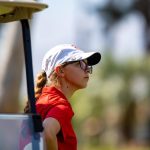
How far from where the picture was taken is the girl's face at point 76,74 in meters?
6.70

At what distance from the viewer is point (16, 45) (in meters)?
19.7

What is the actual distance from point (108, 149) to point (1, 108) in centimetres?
1710

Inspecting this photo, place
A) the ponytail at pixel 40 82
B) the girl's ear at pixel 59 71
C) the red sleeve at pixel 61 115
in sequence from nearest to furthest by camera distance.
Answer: the red sleeve at pixel 61 115, the girl's ear at pixel 59 71, the ponytail at pixel 40 82

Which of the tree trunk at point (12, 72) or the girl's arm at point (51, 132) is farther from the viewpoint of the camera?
the tree trunk at point (12, 72)

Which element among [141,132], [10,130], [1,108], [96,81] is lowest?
[141,132]

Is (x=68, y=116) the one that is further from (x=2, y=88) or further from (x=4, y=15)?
(x=2, y=88)

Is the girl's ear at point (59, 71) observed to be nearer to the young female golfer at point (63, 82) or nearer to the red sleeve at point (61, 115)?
the young female golfer at point (63, 82)

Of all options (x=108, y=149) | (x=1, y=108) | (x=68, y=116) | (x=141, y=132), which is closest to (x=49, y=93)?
(x=68, y=116)

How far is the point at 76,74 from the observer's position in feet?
22.0

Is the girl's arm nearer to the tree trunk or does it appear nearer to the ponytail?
the ponytail

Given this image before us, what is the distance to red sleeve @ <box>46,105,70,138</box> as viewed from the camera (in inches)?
251

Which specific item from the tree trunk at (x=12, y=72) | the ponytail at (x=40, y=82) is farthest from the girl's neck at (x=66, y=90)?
the tree trunk at (x=12, y=72)

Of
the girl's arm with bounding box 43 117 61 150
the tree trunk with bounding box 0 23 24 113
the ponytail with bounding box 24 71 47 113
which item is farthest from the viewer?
the tree trunk with bounding box 0 23 24 113

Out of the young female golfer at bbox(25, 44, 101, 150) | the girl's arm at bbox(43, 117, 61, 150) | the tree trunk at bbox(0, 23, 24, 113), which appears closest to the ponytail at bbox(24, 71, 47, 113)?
the young female golfer at bbox(25, 44, 101, 150)
